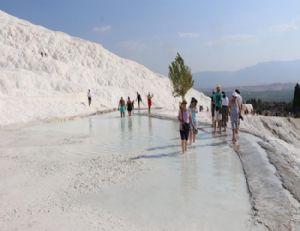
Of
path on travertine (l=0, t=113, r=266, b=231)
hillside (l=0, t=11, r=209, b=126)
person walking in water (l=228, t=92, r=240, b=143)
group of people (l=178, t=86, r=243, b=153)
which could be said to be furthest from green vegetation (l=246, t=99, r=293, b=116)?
path on travertine (l=0, t=113, r=266, b=231)

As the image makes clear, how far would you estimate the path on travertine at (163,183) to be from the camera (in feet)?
23.6

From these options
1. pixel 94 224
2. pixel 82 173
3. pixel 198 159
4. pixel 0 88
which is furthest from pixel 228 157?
pixel 0 88

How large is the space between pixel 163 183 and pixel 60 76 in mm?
45519

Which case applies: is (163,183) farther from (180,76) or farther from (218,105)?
(180,76)

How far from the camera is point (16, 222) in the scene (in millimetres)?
7238

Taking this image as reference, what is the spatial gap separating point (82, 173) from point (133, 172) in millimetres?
1296

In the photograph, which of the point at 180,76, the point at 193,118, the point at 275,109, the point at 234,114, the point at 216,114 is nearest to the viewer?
the point at 234,114

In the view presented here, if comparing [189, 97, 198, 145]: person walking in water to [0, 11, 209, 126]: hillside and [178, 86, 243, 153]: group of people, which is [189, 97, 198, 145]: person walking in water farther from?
[0, 11, 209, 126]: hillside

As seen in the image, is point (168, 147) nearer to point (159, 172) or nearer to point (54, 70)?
point (159, 172)

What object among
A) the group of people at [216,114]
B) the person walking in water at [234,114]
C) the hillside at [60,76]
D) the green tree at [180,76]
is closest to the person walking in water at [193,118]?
the group of people at [216,114]

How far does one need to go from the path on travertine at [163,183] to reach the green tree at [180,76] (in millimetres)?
32892

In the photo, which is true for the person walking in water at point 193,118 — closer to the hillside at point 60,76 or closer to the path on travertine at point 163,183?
the path on travertine at point 163,183

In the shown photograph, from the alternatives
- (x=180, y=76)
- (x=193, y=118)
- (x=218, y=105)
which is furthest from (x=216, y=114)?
(x=180, y=76)

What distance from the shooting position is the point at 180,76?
163 feet
